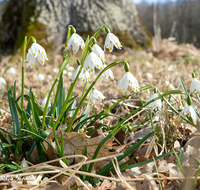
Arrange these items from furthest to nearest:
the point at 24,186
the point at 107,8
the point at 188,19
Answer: the point at 188,19 → the point at 107,8 → the point at 24,186

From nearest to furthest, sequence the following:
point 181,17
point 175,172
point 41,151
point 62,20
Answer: point 175,172 → point 41,151 → point 62,20 → point 181,17

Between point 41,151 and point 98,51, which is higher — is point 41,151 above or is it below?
below

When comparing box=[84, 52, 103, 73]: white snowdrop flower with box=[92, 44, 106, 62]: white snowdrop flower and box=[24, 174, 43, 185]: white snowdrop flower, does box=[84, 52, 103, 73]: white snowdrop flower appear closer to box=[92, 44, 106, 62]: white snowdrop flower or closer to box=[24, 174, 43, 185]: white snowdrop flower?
box=[92, 44, 106, 62]: white snowdrop flower

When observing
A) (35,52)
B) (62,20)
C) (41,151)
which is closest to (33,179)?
(41,151)

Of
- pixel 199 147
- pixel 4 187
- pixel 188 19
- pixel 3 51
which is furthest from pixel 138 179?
pixel 188 19

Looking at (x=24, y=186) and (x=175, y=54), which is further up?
(x=175, y=54)

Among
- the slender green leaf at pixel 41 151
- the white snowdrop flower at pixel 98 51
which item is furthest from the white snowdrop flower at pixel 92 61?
the slender green leaf at pixel 41 151

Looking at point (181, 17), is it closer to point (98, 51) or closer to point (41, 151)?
point (98, 51)

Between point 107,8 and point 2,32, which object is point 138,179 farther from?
point 2,32

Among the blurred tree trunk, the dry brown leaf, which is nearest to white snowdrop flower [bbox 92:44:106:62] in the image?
the dry brown leaf
